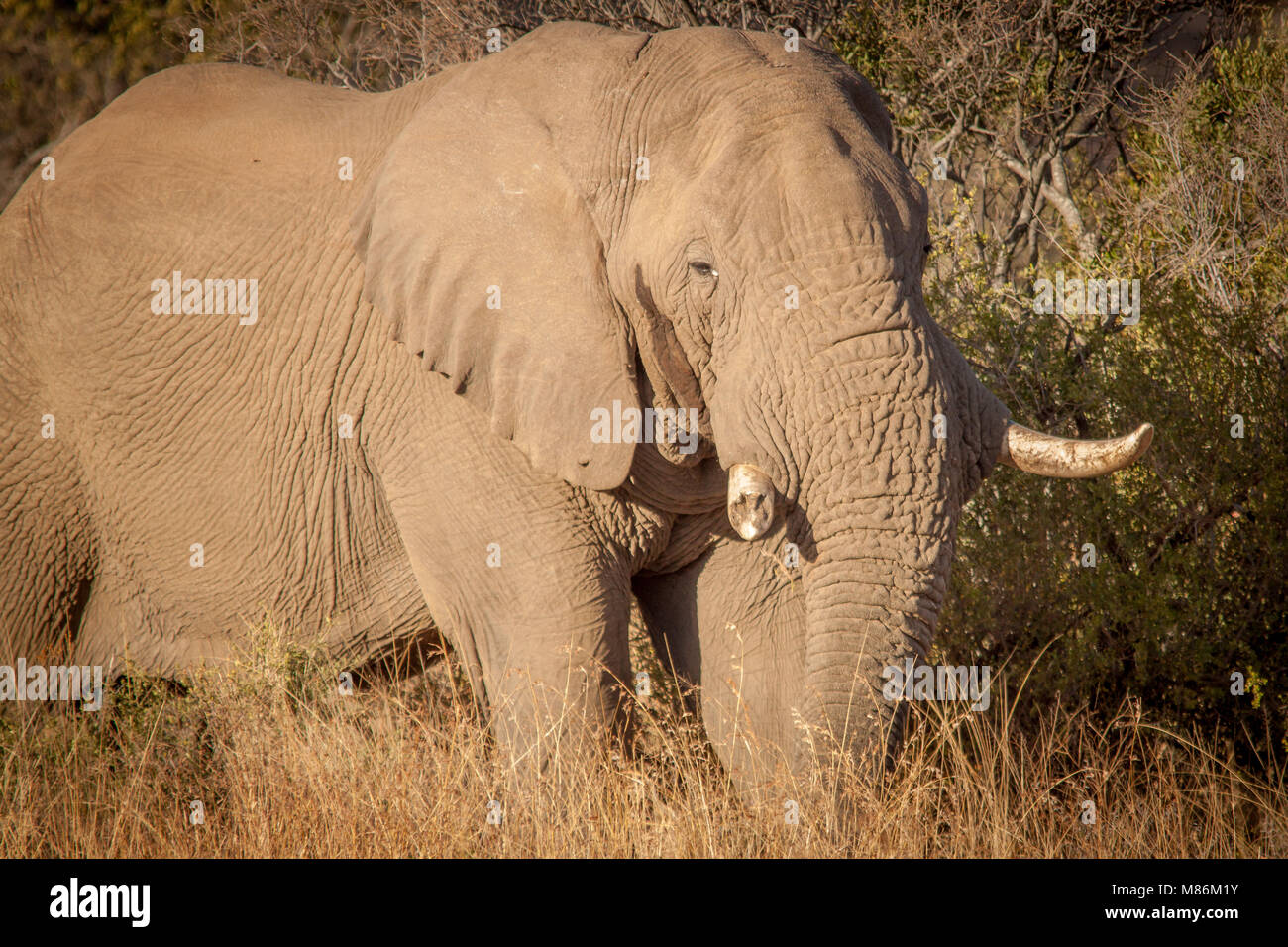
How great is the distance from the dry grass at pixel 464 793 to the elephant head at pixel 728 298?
45 cm

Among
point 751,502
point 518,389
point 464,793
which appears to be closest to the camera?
point 751,502

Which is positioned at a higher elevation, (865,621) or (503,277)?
(503,277)

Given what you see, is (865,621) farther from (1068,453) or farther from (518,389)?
(518,389)

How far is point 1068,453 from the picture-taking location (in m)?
4.03

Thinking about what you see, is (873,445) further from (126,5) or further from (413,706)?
(126,5)

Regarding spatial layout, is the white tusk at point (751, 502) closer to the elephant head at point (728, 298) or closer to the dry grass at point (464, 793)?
the elephant head at point (728, 298)

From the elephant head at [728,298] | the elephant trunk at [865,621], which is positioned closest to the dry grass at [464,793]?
the elephant trunk at [865,621]

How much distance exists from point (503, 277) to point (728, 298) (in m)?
0.73

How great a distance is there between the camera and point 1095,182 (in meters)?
11.4

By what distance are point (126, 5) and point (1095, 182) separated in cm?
810

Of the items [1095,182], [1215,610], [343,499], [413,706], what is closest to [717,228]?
[343,499]

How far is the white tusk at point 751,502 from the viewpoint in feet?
12.7

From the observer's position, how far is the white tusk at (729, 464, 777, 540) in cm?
388

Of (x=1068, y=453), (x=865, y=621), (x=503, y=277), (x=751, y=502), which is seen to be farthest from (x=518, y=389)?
(x=1068, y=453)
